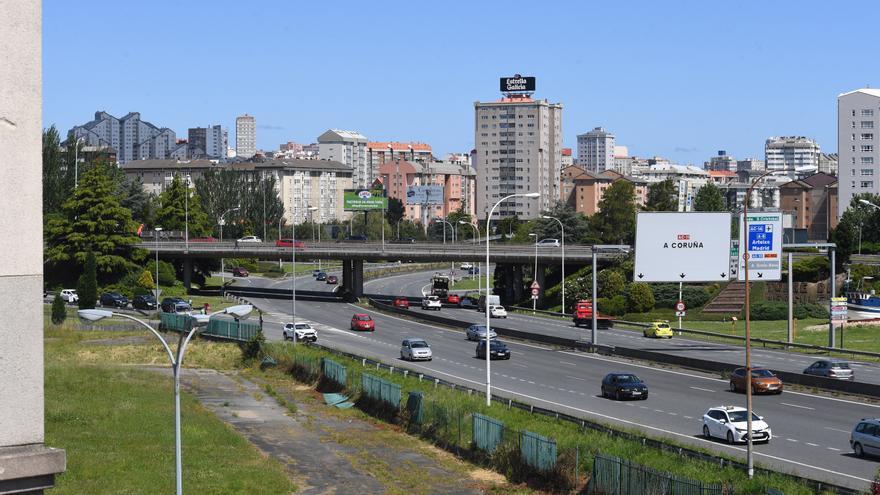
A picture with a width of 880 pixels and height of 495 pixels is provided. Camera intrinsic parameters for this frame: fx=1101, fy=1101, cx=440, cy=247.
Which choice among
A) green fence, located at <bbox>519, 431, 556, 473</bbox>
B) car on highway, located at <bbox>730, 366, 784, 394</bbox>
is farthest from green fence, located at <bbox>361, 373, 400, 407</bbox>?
car on highway, located at <bbox>730, 366, 784, 394</bbox>

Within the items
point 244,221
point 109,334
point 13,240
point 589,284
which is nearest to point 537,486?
point 13,240

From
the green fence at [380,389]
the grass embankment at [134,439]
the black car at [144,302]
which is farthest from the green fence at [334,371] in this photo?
the black car at [144,302]

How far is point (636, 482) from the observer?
2650 cm

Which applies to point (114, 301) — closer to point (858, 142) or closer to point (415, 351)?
point (415, 351)

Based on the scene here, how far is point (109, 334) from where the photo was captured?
264ft

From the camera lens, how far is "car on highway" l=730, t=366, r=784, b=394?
159ft

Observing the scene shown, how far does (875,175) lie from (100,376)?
6146 inches

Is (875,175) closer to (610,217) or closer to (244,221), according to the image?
(610,217)

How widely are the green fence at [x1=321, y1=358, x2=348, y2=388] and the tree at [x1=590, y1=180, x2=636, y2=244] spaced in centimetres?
9387

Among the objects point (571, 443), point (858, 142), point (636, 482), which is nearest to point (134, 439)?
point (571, 443)

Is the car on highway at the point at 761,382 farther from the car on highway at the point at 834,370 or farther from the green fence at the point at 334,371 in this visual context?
the green fence at the point at 334,371

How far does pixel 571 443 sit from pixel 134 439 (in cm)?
1707

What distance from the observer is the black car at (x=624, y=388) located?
157 ft

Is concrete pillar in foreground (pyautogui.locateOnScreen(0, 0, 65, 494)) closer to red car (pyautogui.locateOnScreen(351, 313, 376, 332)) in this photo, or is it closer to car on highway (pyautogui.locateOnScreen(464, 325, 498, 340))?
car on highway (pyautogui.locateOnScreen(464, 325, 498, 340))
